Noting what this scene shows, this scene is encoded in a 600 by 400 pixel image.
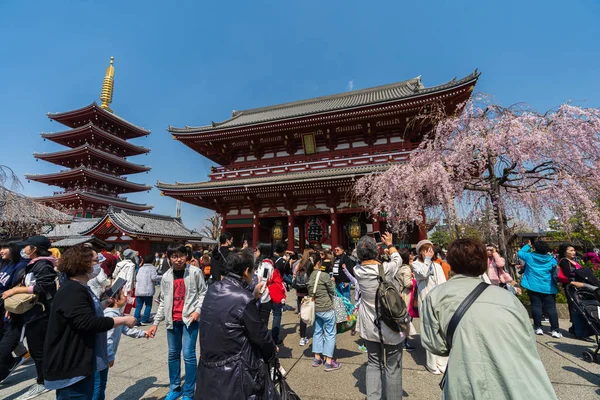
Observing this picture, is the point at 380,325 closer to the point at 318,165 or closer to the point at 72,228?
the point at 318,165

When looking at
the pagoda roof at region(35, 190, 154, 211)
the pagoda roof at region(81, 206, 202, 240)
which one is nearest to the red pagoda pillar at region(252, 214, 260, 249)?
the pagoda roof at region(81, 206, 202, 240)

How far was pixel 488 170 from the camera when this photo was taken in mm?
7430

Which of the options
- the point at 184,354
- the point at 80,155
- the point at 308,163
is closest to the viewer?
the point at 184,354

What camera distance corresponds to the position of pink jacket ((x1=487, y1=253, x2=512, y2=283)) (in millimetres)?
5449

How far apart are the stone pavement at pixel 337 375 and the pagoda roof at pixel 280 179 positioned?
26.5 feet

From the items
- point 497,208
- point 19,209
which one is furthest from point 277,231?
point 19,209

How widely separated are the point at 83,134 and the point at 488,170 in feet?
110

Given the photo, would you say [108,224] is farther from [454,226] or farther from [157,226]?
[454,226]

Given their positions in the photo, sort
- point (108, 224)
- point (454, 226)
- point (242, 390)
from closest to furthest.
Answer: point (242, 390), point (454, 226), point (108, 224)

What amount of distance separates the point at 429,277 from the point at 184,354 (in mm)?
3602

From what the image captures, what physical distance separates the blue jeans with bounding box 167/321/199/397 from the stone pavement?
52 cm

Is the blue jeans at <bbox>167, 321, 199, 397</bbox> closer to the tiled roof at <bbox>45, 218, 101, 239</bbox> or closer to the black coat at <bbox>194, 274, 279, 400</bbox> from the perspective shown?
the black coat at <bbox>194, 274, 279, 400</bbox>

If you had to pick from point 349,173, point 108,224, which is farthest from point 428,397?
point 108,224

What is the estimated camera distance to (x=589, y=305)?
4.20 m
